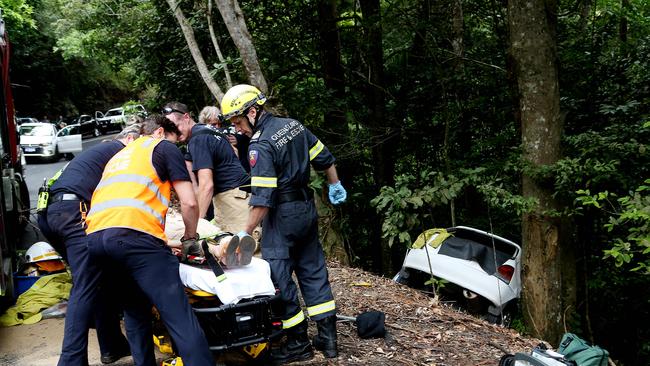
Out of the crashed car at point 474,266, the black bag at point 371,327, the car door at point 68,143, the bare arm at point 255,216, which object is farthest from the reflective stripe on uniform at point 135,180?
the car door at point 68,143

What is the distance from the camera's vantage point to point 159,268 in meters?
3.41

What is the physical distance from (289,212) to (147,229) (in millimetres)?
1130

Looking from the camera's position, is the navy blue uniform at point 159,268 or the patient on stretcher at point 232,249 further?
the patient on stretcher at point 232,249

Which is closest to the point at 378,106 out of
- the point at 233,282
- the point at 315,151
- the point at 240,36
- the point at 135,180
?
the point at 240,36

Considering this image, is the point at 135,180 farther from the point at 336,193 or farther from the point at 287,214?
the point at 336,193

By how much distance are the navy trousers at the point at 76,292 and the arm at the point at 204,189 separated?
973 mm

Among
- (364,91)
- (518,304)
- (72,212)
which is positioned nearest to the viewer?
(72,212)

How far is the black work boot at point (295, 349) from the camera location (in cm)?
416

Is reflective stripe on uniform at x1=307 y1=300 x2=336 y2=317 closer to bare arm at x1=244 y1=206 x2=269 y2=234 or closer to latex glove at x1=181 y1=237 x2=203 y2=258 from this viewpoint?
bare arm at x1=244 y1=206 x2=269 y2=234

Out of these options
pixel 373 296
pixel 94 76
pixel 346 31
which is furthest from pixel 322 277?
pixel 94 76

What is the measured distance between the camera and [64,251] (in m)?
4.37

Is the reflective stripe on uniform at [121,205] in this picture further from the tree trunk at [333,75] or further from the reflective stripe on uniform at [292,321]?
the tree trunk at [333,75]

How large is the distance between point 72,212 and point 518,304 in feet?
16.8

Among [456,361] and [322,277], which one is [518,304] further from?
[322,277]
